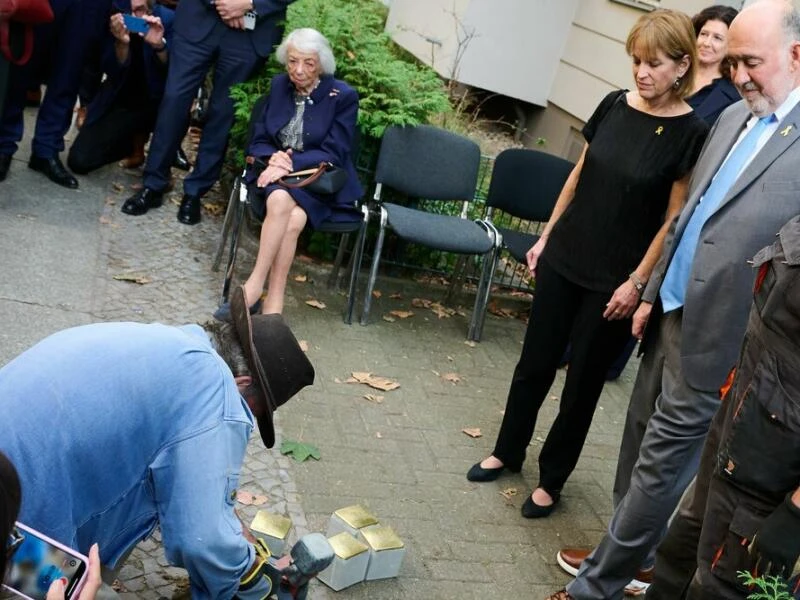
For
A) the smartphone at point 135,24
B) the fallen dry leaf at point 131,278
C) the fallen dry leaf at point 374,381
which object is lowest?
the fallen dry leaf at point 374,381

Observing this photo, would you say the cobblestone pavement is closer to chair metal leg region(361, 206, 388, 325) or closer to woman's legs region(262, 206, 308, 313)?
chair metal leg region(361, 206, 388, 325)

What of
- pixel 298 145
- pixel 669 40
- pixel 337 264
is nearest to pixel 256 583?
pixel 669 40

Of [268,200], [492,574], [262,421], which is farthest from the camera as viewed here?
[268,200]

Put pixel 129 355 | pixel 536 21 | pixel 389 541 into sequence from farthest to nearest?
1. pixel 536 21
2. pixel 389 541
3. pixel 129 355

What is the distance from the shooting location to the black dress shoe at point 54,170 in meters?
7.21

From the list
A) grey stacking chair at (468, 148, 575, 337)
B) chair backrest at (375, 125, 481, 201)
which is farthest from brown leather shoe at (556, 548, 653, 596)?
chair backrest at (375, 125, 481, 201)

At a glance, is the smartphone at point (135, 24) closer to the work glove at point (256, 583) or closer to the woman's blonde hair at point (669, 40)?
A: the woman's blonde hair at point (669, 40)

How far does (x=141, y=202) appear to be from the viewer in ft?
23.3

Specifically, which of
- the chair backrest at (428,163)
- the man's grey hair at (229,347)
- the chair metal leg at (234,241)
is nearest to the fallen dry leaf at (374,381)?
the chair metal leg at (234,241)

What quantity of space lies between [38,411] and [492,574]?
7.69 ft

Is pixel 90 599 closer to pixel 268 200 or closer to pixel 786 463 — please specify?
pixel 786 463

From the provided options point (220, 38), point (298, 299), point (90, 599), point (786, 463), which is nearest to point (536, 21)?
point (220, 38)

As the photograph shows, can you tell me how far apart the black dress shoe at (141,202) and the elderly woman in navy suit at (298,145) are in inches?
49.2

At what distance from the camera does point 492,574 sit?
4277mm
